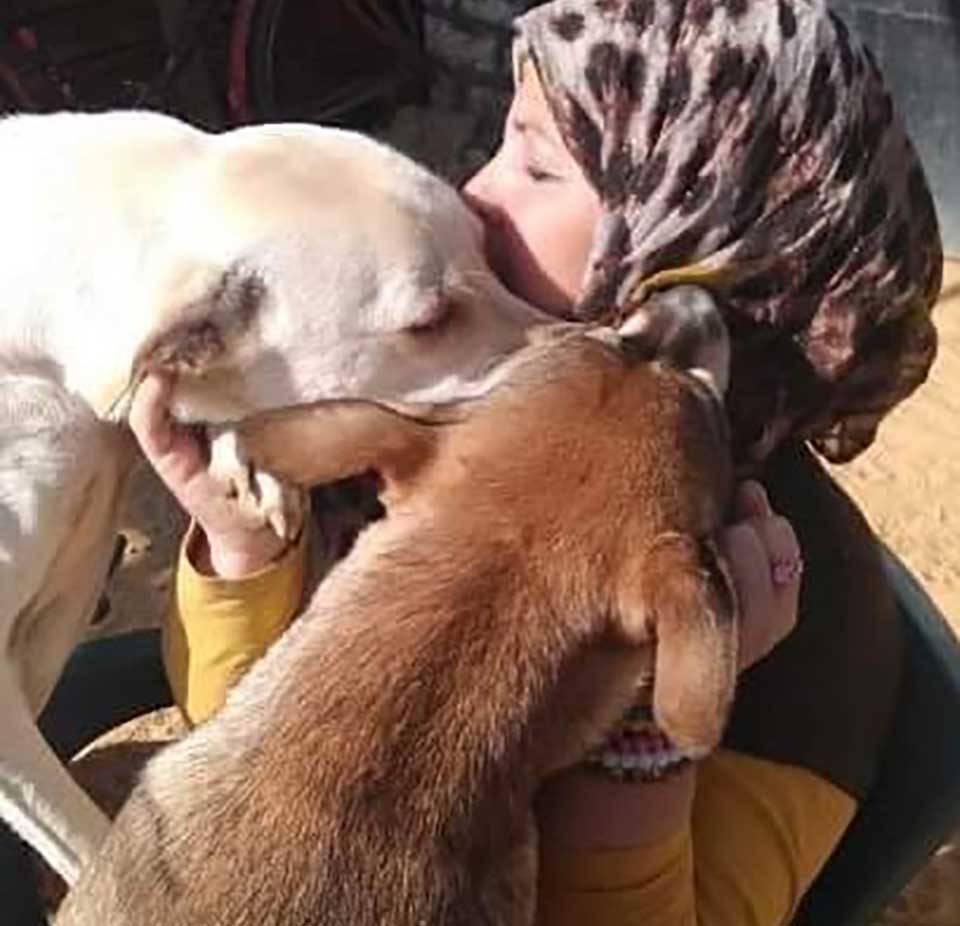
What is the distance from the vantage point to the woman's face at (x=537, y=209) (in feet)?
8.93

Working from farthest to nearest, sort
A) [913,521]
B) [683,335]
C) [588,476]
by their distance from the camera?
1. [913,521]
2. [683,335]
3. [588,476]

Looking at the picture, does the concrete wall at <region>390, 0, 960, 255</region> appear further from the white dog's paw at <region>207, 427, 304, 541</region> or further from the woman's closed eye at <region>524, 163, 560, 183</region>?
the white dog's paw at <region>207, 427, 304, 541</region>

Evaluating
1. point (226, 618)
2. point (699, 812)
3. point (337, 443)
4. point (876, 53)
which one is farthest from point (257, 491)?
point (876, 53)

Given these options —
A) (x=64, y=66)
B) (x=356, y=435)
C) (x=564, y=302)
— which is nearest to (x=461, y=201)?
(x=564, y=302)

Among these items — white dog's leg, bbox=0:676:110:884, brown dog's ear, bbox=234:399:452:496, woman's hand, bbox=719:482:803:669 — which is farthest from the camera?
white dog's leg, bbox=0:676:110:884

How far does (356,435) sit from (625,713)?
375mm

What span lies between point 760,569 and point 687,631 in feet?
1.21

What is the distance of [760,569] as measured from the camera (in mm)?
2486

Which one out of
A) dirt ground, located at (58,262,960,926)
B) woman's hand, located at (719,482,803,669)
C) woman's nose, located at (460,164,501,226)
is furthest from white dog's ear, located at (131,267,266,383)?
dirt ground, located at (58,262,960,926)

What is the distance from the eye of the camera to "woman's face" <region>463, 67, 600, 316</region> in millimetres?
2723

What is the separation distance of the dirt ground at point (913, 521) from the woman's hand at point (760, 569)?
5.37 feet

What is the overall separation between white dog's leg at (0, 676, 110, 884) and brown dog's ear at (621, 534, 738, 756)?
791 millimetres

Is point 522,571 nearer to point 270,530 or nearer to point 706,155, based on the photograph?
point 270,530

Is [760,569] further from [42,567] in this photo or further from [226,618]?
[42,567]
